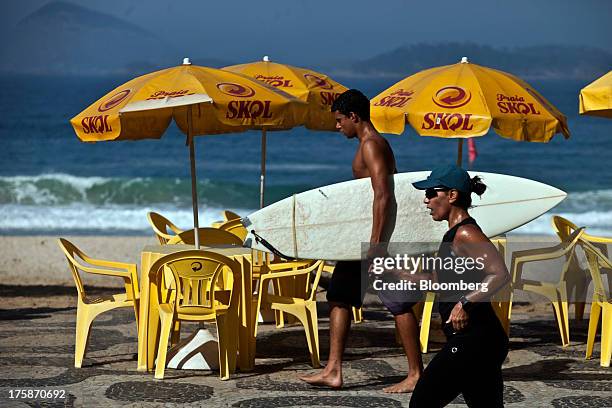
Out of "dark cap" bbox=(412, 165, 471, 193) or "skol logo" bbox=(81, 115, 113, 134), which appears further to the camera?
"skol logo" bbox=(81, 115, 113, 134)

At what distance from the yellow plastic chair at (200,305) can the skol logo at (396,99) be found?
7.70 ft

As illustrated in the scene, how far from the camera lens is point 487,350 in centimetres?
519

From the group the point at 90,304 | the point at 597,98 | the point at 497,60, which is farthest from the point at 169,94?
the point at 497,60

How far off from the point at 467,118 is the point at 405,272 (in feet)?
6.08

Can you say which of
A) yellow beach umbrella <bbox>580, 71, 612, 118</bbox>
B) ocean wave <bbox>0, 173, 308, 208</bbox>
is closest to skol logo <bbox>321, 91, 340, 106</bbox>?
yellow beach umbrella <bbox>580, 71, 612, 118</bbox>

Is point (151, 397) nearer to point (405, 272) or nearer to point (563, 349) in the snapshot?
point (405, 272)

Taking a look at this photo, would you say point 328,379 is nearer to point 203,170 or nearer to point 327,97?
point 327,97

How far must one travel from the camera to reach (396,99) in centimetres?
936

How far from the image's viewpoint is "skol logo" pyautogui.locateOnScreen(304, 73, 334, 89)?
1078 cm

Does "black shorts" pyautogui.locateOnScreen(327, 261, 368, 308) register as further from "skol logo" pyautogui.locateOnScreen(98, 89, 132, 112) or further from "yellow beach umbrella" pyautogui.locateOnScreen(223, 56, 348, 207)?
"yellow beach umbrella" pyautogui.locateOnScreen(223, 56, 348, 207)

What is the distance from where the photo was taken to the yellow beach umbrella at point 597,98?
29.6 feet

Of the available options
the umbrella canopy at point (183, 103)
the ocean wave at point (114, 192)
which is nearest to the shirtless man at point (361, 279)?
the umbrella canopy at point (183, 103)

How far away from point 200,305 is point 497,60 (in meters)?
124

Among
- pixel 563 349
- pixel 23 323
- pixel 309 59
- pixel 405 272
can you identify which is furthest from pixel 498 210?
pixel 309 59
